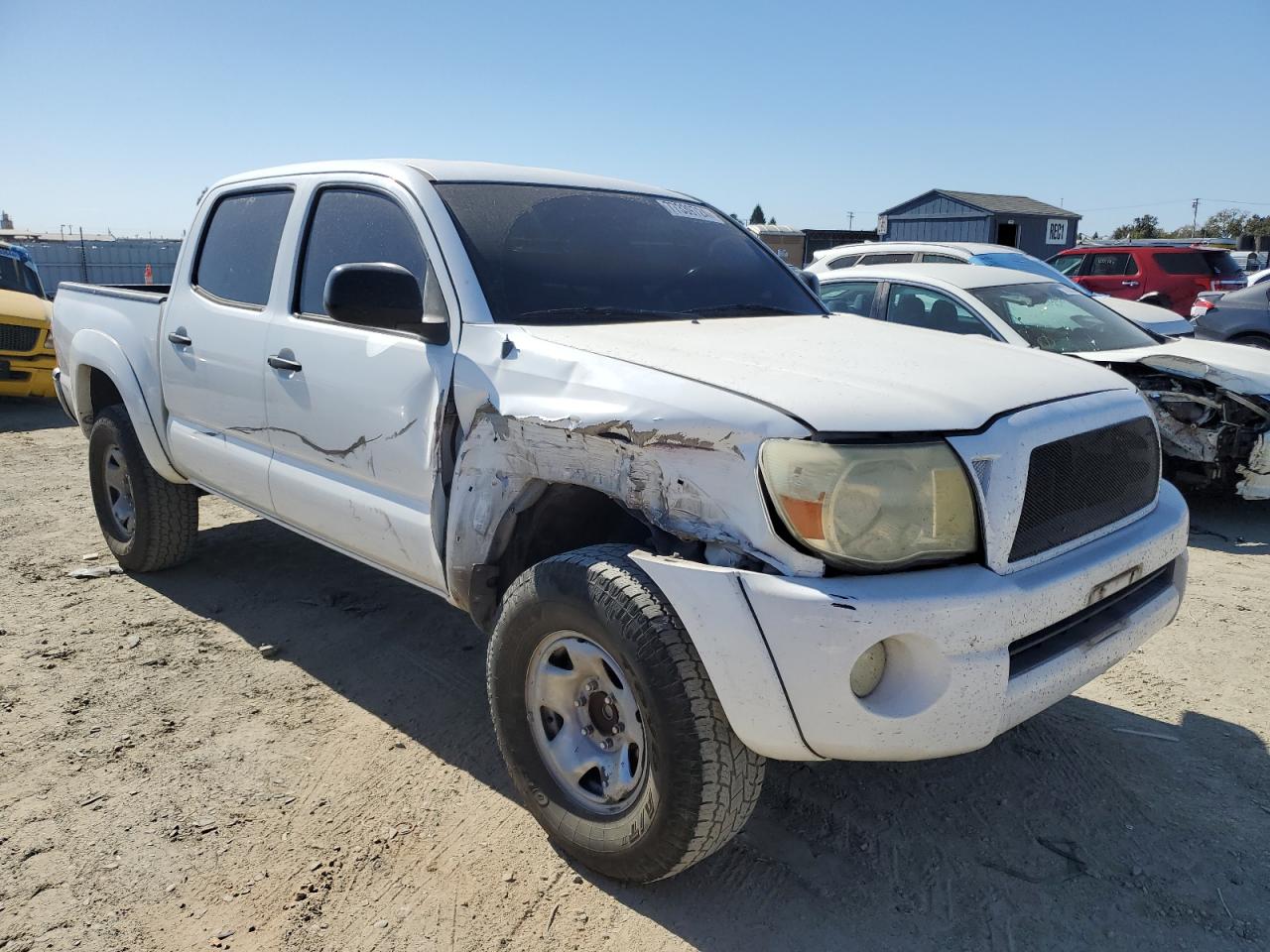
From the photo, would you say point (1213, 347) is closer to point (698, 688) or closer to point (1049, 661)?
point (1049, 661)

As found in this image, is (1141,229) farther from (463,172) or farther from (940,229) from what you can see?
(463,172)

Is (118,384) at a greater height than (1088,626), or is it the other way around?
(118,384)

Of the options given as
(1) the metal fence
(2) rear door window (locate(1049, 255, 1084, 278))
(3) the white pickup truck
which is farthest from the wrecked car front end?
(1) the metal fence

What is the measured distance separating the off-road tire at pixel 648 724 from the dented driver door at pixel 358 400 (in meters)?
0.64

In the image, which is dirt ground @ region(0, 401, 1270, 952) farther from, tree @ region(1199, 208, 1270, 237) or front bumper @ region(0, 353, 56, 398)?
tree @ region(1199, 208, 1270, 237)

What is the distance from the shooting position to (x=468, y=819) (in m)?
2.88

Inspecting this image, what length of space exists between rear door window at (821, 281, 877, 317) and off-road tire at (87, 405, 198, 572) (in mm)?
4578

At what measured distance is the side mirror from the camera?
2889mm

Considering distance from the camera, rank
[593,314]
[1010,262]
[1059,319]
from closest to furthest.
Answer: [593,314], [1059,319], [1010,262]

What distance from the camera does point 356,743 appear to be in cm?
333

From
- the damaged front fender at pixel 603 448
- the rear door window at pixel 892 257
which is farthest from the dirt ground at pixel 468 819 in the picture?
the rear door window at pixel 892 257

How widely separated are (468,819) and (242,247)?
2.64 metres

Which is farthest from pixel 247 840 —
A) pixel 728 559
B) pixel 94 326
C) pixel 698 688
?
pixel 94 326

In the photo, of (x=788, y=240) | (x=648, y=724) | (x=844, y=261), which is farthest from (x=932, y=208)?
(x=648, y=724)
